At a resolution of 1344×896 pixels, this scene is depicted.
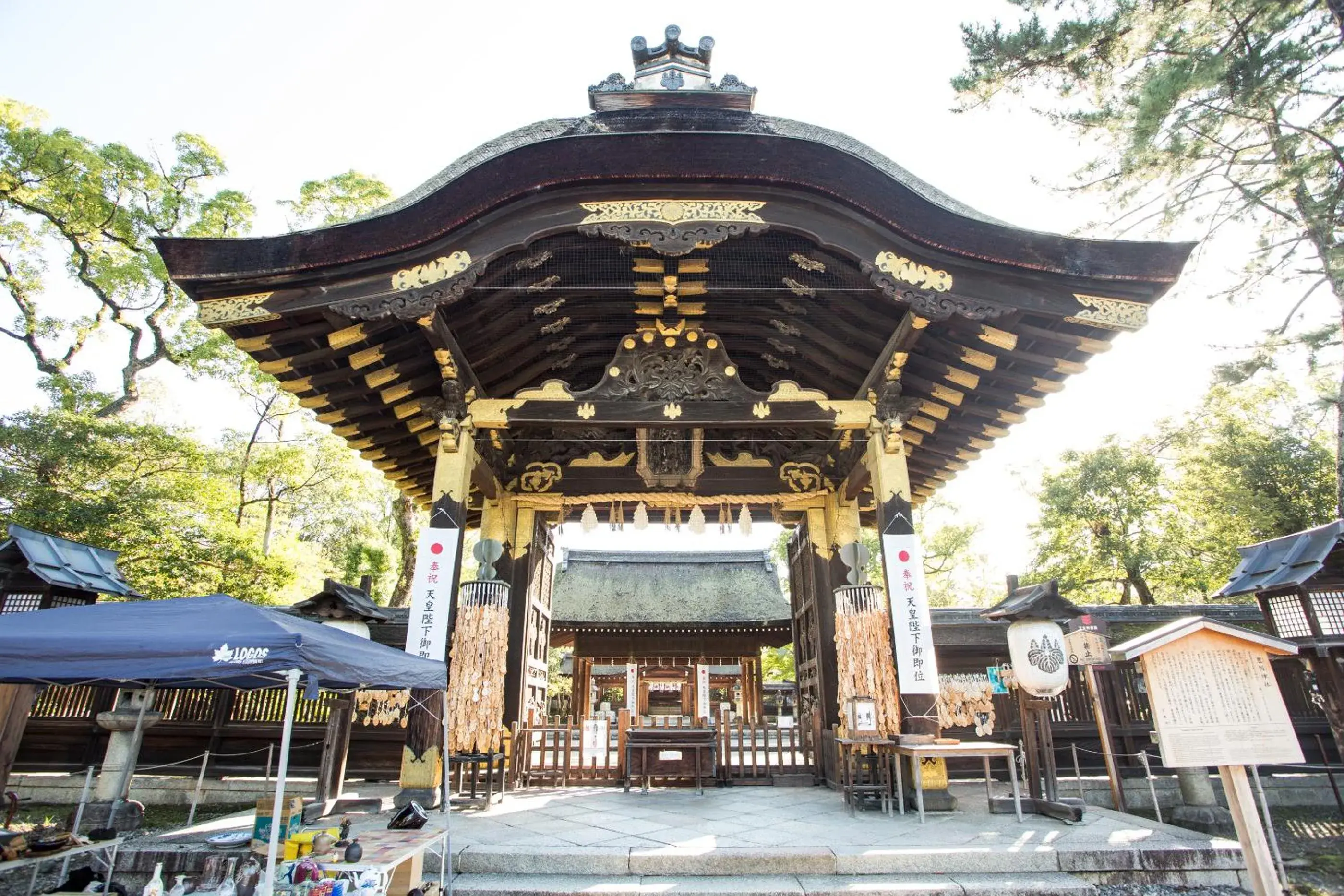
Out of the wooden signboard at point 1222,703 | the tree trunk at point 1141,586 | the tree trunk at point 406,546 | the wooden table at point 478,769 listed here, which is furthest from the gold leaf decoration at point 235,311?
the tree trunk at point 1141,586

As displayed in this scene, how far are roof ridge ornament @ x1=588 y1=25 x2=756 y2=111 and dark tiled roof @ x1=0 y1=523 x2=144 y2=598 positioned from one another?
7652 millimetres

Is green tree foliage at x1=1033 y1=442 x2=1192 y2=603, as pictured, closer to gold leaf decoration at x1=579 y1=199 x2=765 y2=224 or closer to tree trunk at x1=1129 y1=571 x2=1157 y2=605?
tree trunk at x1=1129 y1=571 x2=1157 y2=605

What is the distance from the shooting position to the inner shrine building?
592 centimetres

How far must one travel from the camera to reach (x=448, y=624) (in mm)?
6160

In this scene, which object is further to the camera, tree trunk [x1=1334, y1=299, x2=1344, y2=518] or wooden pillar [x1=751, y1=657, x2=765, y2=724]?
wooden pillar [x1=751, y1=657, x2=765, y2=724]

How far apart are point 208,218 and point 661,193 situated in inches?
678

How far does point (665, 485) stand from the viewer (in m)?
9.11

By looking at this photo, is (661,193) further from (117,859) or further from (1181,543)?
(1181,543)

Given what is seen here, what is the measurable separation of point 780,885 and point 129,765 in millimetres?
6901

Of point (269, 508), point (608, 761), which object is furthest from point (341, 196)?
point (608, 761)

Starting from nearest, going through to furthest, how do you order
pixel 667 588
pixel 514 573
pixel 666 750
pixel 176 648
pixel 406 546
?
pixel 176 648 → pixel 666 750 → pixel 514 573 → pixel 406 546 → pixel 667 588

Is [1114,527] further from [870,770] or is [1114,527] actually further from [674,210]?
[674,210]

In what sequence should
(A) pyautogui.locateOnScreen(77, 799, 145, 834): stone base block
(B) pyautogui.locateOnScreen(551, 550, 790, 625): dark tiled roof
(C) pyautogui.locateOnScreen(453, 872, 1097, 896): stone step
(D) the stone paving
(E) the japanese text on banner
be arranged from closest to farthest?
(C) pyautogui.locateOnScreen(453, 872, 1097, 896): stone step, (D) the stone paving, (A) pyautogui.locateOnScreen(77, 799, 145, 834): stone base block, (E) the japanese text on banner, (B) pyautogui.locateOnScreen(551, 550, 790, 625): dark tiled roof

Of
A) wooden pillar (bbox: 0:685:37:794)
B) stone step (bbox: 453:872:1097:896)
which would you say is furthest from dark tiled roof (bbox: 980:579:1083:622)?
wooden pillar (bbox: 0:685:37:794)
